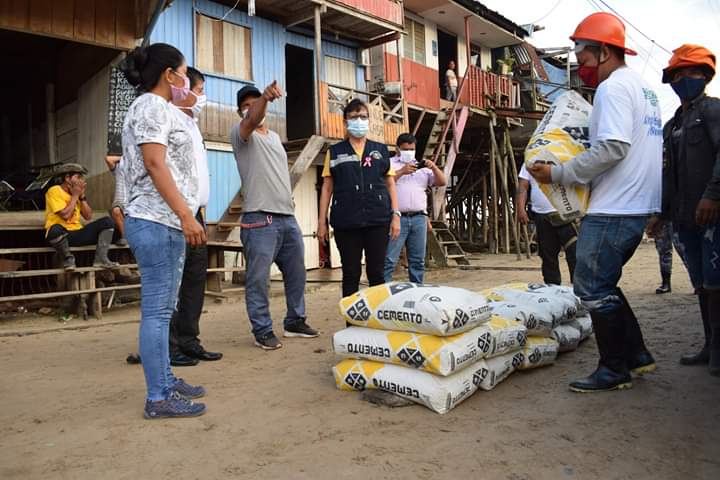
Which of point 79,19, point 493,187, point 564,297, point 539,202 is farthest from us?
point 493,187

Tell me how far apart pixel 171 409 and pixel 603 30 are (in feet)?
9.33

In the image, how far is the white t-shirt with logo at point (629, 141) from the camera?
2.58 metres

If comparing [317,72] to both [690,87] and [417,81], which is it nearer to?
[417,81]

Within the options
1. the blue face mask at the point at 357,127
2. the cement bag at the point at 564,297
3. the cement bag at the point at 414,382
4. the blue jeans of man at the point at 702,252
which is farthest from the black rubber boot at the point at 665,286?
the cement bag at the point at 414,382

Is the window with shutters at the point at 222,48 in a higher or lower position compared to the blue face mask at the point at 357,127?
higher

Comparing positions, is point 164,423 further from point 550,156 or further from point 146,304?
point 550,156

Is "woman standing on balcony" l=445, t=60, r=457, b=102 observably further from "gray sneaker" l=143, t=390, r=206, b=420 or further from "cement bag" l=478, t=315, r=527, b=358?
"gray sneaker" l=143, t=390, r=206, b=420

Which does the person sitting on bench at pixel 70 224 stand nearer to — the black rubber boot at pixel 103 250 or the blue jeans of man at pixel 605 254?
the black rubber boot at pixel 103 250

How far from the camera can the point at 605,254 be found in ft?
8.75

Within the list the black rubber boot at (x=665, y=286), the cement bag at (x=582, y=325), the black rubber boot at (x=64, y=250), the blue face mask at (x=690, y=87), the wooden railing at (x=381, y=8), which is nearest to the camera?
the blue face mask at (x=690, y=87)

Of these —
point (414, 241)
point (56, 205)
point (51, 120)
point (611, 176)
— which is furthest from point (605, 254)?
point (51, 120)

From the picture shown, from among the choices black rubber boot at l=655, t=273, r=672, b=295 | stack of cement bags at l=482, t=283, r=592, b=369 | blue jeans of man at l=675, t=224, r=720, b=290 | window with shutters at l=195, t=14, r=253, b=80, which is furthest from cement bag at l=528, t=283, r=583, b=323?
window with shutters at l=195, t=14, r=253, b=80

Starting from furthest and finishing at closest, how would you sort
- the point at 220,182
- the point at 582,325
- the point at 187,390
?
the point at 220,182
the point at 582,325
the point at 187,390

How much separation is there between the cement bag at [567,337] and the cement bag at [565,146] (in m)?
1.09
